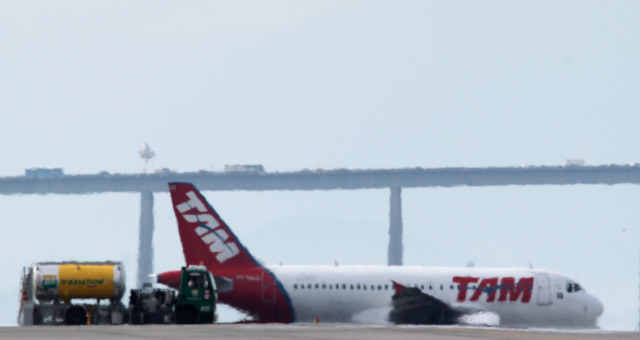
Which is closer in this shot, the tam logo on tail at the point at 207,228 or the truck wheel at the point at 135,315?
the truck wheel at the point at 135,315

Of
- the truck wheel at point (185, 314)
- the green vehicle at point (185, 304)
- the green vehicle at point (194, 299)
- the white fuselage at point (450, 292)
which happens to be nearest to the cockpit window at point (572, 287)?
the white fuselage at point (450, 292)

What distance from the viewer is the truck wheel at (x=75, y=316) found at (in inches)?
2217

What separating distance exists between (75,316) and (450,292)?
65.5 feet

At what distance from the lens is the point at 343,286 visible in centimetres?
6656

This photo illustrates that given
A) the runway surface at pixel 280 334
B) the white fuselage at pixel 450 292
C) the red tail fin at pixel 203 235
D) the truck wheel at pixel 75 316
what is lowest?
the truck wheel at pixel 75 316

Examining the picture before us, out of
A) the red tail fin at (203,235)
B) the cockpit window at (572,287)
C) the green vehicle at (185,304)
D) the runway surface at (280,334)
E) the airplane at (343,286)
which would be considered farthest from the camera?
the cockpit window at (572,287)

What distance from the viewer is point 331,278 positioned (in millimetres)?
66438

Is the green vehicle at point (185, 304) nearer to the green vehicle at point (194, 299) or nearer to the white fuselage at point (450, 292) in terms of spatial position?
the green vehicle at point (194, 299)

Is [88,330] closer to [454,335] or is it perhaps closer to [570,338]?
[454,335]

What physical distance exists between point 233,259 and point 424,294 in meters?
9.75

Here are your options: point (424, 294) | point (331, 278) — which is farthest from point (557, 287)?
point (331, 278)

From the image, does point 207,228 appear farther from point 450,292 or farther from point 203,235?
point 450,292

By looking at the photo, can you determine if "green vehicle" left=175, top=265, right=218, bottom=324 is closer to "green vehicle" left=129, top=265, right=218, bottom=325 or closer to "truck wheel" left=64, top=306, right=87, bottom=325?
"green vehicle" left=129, top=265, right=218, bottom=325

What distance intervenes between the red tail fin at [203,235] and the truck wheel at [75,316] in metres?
10.8
